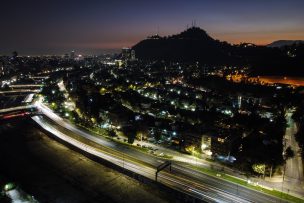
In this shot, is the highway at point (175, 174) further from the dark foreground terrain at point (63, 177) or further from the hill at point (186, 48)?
the hill at point (186, 48)

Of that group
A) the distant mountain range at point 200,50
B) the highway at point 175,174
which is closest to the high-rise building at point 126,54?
the distant mountain range at point 200,50

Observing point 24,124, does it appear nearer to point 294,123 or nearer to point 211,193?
point 211,193

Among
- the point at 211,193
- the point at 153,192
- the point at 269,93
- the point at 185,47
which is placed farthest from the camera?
the point at 185,47

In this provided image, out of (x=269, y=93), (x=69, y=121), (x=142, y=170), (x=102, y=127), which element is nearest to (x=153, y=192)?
(x=142, y=170)

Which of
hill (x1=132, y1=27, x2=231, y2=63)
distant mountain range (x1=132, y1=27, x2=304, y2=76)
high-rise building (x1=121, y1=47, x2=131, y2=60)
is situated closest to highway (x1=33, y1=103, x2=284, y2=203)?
distant mountain range (x1=132, y1=27, x2=304, y2=76)

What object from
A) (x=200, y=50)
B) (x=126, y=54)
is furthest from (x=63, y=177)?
(x=126, y=54)

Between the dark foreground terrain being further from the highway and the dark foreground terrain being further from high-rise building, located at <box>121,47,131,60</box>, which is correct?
high-rise building, located at <box>121,47,131,60</box>
